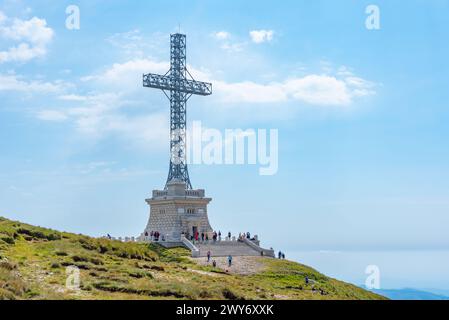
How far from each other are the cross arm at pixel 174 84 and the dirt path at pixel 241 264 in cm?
2034

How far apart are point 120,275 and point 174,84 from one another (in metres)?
33.8

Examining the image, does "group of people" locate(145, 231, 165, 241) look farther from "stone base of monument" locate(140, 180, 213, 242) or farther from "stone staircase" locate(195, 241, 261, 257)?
"stone staircase" locate(195, 241, 261, 257)

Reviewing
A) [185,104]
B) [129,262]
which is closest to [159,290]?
[129,262]

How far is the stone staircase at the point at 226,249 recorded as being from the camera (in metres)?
50.8

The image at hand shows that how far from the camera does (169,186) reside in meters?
58.7

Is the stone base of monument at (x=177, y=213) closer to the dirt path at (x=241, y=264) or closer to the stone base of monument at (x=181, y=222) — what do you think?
the stone base of monument at (x=181, y=222)

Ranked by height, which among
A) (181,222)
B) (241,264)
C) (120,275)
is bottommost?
(120,275)

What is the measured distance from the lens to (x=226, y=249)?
52375 mm

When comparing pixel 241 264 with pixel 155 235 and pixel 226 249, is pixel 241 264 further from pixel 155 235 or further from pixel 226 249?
pixel 155 235

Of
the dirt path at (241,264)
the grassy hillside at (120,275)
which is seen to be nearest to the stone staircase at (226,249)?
the grassy hillside at (120,275)

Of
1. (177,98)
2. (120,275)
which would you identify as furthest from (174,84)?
(120,275)

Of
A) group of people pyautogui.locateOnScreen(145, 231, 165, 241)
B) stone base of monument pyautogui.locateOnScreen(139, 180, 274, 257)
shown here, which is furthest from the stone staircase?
group of people pyautogui.locateOnScreen(145, 231, 165, 241)

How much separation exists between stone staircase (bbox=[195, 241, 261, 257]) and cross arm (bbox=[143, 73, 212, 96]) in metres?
16.8
